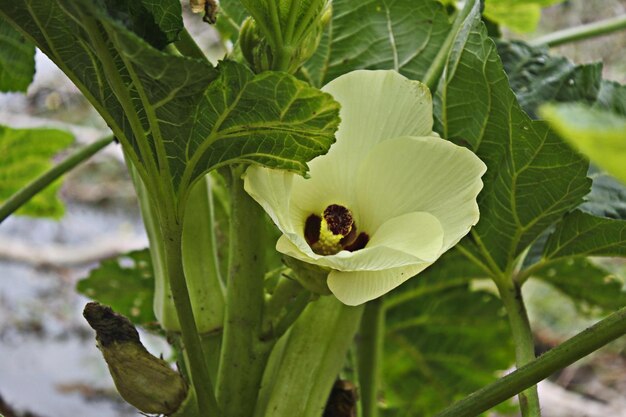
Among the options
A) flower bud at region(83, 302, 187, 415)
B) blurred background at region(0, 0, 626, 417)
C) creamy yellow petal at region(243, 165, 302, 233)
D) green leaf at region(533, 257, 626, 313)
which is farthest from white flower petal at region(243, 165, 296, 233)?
blurred background at region(0, 0, 626, 417)

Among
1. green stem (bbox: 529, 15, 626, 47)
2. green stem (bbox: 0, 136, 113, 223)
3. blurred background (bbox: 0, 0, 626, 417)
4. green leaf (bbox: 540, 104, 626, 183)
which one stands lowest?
green leaf (bbox: 540, 104, 626, 183)

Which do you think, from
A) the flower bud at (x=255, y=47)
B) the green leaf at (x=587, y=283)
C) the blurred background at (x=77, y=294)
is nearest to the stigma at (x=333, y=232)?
the flower bud at (x=255, y=47)

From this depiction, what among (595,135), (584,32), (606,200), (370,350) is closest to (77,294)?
(370,350)

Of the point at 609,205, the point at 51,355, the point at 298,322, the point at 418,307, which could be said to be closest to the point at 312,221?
the point at 298,322

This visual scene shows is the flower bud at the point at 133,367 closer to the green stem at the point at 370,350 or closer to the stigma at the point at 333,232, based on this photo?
the stigma at the point at 333,232

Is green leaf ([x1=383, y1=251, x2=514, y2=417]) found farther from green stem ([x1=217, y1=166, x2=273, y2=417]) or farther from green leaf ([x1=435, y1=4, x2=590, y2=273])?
green stem ([x1=217, y1=166, x2=273, y2=417])

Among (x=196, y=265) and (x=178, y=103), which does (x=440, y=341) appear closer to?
(x=196, y=265)
